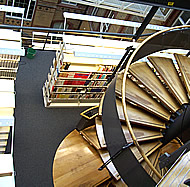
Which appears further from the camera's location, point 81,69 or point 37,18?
point 37,18

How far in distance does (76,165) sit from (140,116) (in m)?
1.40

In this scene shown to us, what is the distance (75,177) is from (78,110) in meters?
1.70

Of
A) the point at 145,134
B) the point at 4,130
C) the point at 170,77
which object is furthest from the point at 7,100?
the point at 170,77

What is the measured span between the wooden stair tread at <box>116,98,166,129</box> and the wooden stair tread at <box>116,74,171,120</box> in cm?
16

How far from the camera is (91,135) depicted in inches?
183

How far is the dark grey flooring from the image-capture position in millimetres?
3941

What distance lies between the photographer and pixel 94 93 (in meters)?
5.48

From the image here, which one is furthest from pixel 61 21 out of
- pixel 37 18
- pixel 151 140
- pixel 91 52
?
pixel 151 140

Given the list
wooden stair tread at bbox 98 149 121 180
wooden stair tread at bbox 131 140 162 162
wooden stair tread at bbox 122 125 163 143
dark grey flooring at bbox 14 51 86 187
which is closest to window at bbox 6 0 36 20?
dark grey flooring at bbox 14 51 86 187

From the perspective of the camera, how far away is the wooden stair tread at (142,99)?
3622 millimetres

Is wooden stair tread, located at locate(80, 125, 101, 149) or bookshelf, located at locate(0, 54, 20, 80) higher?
bookshelf, located at locate(0, 54, 20, 80)

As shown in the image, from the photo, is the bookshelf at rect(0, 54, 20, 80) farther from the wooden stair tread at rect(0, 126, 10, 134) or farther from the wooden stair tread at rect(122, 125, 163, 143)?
the wooden stair tread at rect(122, 125, 163, 143)

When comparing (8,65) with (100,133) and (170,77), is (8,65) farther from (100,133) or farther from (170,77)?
(170,77)

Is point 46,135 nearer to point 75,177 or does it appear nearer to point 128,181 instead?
point 75,177
